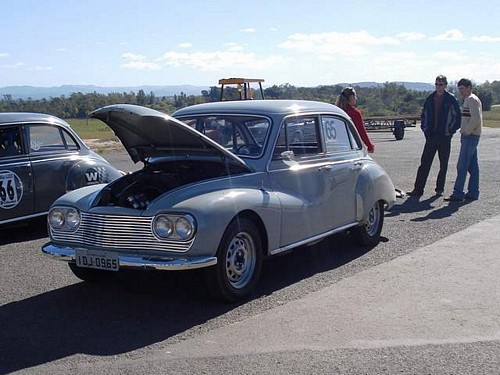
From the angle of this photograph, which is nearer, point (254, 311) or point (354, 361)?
point (354, 361)

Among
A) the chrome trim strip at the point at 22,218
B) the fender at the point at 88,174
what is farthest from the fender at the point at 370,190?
the chrome trim strip at the point at 22,218

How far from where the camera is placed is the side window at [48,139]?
8742mm

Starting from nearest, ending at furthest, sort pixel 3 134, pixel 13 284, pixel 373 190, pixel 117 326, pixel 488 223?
pixel 117 326 → pixel 13 284 → pixel 373 190 → pixel 3 134 → pixel 488 223

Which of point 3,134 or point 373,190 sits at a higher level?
point 3,134

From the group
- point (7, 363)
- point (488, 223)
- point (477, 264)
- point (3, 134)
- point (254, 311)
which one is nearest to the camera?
point (7, 363)

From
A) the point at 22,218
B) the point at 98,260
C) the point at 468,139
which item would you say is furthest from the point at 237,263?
the point at 468,139

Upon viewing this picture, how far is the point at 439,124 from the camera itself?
11.6 metres

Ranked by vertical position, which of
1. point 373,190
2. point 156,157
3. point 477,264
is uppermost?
point 156,157

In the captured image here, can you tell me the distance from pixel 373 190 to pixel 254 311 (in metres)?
2.85

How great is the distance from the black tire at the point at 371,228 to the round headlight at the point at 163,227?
3031mm

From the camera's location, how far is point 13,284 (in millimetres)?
6406

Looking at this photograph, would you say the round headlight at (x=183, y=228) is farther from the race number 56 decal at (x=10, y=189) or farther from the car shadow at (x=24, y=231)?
the car shadow at (x=24, y=231)

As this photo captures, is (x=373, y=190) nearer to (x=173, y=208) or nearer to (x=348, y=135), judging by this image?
(x=348, y=135)

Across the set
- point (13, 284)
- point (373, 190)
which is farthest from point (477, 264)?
point (13, 284)
